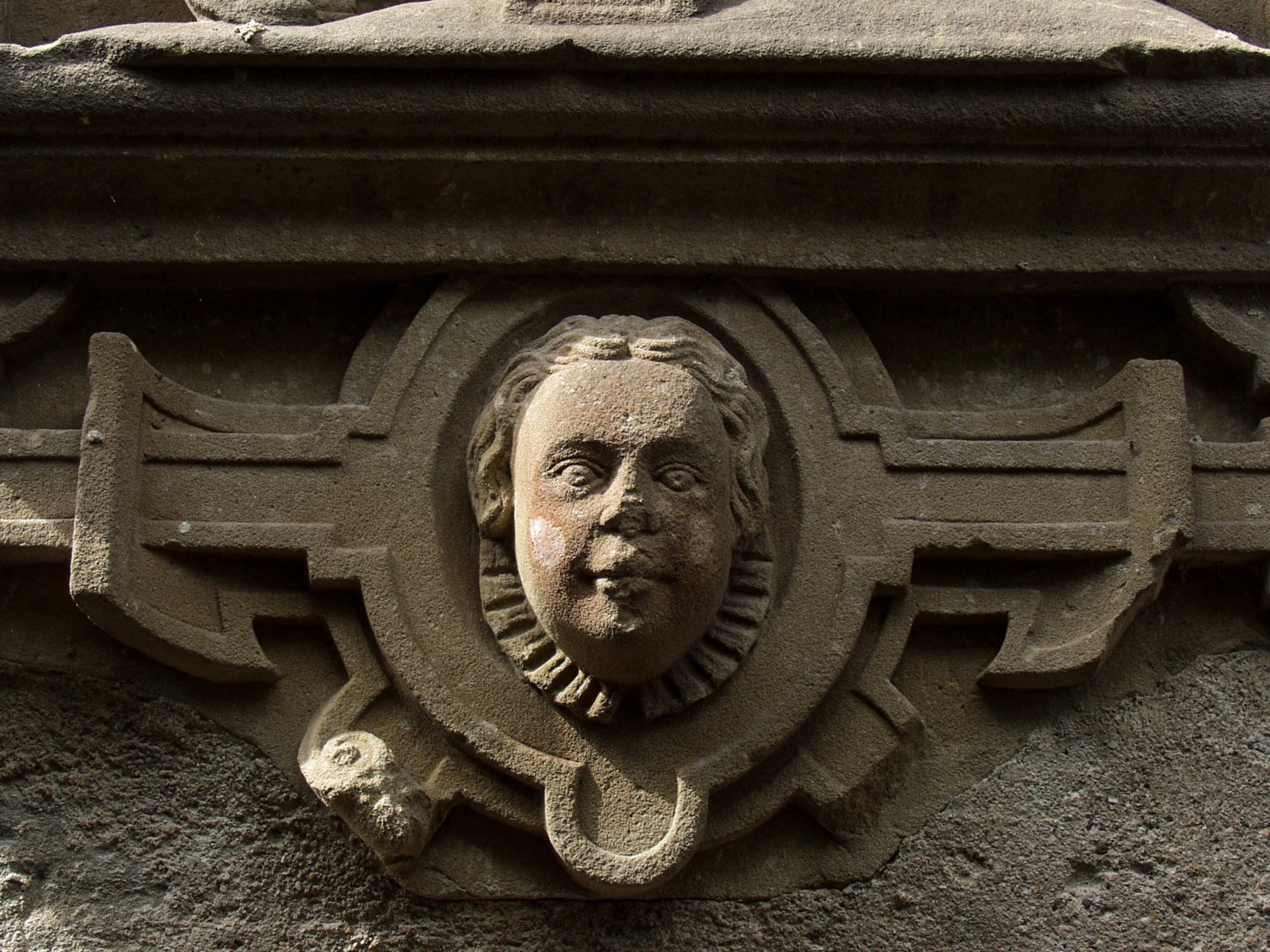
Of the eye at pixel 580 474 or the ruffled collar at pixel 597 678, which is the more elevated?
the eye at pixel 580 474

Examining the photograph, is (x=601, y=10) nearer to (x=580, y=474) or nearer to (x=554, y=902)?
(x=580, y=474)

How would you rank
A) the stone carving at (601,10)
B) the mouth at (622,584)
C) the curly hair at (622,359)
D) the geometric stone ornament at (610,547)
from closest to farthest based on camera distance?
1. the mouth at (622,584)
2. the geometric stone ornament at (610,547)
3. the curly hair at (622,359)
4. the stone carving at (601,10)

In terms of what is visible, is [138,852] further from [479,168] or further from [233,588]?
[479,168]

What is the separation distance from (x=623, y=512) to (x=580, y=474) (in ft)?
0.42

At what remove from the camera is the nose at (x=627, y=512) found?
98.7 inches

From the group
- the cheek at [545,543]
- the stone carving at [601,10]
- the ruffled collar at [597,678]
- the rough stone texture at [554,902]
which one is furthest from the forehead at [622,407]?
the rough stone texture at [554,902]

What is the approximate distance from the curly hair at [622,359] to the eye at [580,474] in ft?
0.76

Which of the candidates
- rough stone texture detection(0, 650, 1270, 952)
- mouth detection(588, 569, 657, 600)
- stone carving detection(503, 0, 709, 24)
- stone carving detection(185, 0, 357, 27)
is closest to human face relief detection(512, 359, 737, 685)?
mouth detection(588, 569, 657, 600)

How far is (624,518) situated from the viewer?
2.51 m

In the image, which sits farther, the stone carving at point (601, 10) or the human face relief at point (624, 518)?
the stone carving at point (601, 10)

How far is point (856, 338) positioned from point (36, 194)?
69.9 inches

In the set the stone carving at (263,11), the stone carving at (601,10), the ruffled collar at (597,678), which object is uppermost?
the stone carving at (601,10)

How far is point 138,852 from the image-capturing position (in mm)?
2711

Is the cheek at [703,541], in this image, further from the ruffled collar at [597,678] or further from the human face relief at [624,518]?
the ruffled collar at [597,678]
